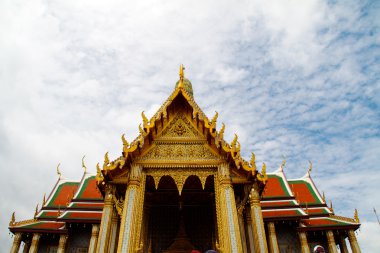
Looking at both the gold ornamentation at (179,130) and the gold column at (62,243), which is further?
the gold column at (62,243)

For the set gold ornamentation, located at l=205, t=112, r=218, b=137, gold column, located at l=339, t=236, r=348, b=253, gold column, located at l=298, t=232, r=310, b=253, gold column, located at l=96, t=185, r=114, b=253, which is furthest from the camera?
gold column, located at l=339, t=236, r=348, b=253

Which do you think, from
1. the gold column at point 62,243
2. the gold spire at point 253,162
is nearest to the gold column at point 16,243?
the gold column at point 62,243

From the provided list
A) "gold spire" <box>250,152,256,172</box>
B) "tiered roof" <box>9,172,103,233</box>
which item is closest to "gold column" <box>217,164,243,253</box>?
"gold spire" <box>250,152,256,172</box>

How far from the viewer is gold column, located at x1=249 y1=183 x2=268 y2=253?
825cm

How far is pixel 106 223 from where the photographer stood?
852cm

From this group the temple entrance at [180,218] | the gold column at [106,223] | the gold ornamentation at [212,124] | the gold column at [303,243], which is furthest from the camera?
the gold column at [303,243]

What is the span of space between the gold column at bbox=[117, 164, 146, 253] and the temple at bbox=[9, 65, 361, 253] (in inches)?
1.0

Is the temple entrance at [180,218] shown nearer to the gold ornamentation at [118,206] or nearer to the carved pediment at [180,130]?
the gold ornamentation at [118,206]

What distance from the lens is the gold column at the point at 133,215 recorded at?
25.0ft

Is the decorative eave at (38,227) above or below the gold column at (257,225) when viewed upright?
above

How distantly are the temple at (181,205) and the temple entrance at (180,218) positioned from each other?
0.04m

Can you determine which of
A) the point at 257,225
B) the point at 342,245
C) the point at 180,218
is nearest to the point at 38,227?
the point at 180,218

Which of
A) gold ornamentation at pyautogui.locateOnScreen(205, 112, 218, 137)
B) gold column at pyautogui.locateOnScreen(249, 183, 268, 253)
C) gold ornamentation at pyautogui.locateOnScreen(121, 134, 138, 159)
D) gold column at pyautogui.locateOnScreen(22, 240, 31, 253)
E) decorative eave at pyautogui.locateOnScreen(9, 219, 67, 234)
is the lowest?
gold column at pyautogui.locateOnScreen(249, 183, 268, 253)

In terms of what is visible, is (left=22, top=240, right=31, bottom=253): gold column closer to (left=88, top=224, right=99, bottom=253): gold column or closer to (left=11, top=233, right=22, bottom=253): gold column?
(left=11, top=233, right=22, bottom=253): gold column
